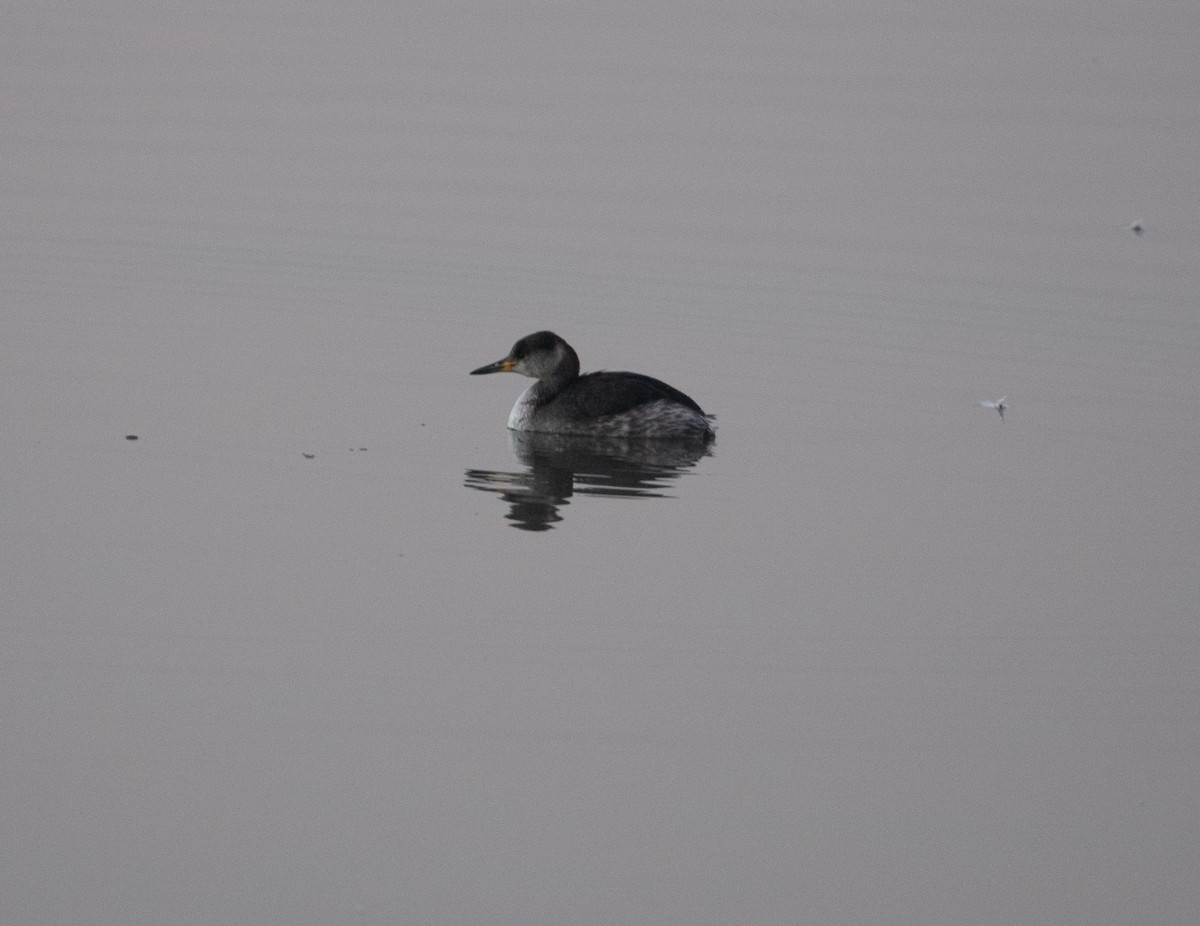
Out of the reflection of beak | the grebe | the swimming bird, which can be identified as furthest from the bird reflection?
the swimming bird

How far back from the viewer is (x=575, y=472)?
1216 centimetres

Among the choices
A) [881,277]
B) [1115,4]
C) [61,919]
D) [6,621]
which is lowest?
[61,919]

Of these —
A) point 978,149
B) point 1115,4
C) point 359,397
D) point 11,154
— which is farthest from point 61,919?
point 1115,4

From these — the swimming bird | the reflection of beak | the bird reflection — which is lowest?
the bird reflection

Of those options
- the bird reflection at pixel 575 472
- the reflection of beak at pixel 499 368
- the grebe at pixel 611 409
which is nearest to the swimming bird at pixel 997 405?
the grebe at pixel 611 409

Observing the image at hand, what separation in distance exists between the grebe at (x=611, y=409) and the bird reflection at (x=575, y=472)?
0.24 ft

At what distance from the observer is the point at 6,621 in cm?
861

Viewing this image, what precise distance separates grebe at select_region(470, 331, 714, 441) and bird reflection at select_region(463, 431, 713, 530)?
0.24ft

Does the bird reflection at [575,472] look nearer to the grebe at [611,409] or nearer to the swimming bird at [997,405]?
the grebe at [611,409]

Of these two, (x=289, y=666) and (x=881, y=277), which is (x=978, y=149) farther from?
(x=289, y=666)

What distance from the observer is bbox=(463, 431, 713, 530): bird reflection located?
11.2 meters

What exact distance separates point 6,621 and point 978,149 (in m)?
17.2

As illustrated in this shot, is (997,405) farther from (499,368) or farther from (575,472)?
(575,472)

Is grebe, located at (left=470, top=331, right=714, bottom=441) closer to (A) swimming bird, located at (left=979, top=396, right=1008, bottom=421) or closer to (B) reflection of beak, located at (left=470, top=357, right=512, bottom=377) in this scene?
(B) reflection of beak, located at (left=470, top=357, right=512, bottom=377)
